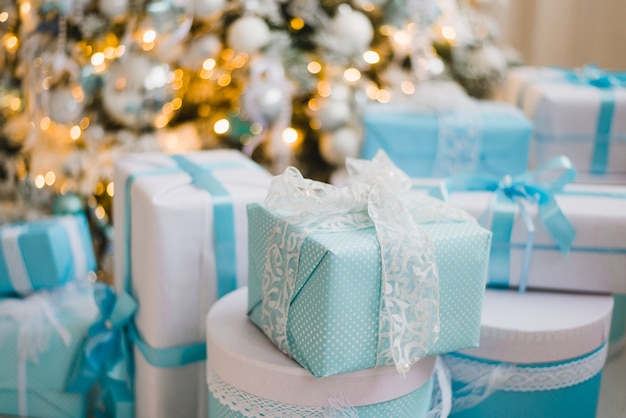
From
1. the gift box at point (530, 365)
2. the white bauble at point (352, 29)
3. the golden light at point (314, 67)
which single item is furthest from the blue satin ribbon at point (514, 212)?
the golden light at point (314, 67)

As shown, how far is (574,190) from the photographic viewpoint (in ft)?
4.57

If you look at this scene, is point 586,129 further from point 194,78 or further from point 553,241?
point 194,78

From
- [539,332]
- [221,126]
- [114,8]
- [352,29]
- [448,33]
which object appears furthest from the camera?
[448,33]

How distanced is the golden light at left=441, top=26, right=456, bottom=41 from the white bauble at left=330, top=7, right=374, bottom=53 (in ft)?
1.15

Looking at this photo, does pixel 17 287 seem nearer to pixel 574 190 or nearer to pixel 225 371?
pixel 225 371

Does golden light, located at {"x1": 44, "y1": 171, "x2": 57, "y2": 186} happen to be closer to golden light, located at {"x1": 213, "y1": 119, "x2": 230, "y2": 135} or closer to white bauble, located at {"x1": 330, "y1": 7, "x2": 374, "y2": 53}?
golden light, located at {"x1": 213, "y1": 119, "x2": 230, "y2": 135}

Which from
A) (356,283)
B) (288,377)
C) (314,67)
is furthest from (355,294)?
(314,67)

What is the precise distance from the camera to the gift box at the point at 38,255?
1.40 metres

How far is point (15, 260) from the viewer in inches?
55.5

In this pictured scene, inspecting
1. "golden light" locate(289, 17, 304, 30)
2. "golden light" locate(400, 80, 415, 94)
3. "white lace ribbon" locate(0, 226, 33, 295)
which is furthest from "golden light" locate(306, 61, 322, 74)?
"white lace ribbon" locate(0, 226, 33, 295)

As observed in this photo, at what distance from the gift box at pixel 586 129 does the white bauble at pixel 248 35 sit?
0.70m

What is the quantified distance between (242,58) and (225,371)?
1102 mm

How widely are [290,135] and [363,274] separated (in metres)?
1.10

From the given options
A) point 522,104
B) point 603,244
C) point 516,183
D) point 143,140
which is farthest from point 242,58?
point 603,244
